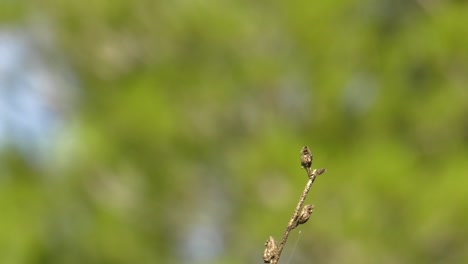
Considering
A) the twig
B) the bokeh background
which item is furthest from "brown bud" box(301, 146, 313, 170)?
the bokeh background

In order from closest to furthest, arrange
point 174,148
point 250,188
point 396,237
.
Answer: point 396,237
point 250,188
point 174,148

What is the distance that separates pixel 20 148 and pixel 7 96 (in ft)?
0.70

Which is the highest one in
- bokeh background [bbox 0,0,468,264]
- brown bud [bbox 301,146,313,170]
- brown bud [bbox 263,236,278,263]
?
bokeh background [bbox 0,0,468,264]

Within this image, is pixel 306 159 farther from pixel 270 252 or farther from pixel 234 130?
pixel 234 130

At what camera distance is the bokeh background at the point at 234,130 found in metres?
3.61

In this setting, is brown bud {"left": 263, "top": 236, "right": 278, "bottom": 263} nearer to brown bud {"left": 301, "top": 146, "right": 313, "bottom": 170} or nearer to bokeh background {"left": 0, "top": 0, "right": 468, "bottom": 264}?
brown bud {"left": 301, "top": 146, "right": 313, "bottom": 170}

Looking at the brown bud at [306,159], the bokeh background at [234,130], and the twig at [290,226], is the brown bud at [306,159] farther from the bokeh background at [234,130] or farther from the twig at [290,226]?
the bokeh background at [234,130]

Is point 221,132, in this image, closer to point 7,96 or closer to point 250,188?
point 250,188

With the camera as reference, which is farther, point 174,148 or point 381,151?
point 174,148

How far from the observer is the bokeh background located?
3.61 m

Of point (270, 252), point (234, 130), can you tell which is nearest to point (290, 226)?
point (270, 252)

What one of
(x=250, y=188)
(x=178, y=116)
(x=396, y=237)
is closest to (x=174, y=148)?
(x=178, y=116)

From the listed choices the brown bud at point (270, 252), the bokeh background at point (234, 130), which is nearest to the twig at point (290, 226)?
the brown bud at point (270, 252)

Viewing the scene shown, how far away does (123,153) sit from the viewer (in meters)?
4.28
